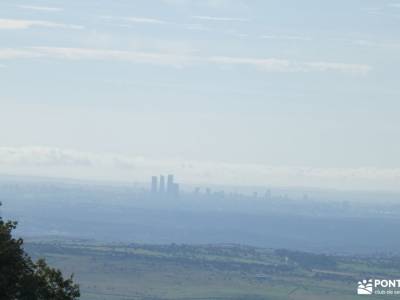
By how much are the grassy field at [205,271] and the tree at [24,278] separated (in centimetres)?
9776

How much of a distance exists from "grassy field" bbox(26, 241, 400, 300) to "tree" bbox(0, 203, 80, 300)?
97.8 meters

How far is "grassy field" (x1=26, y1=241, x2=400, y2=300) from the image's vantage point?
465 ft

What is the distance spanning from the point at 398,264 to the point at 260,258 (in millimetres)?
22405

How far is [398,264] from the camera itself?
607 ft

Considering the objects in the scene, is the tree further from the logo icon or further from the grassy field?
the logo icon

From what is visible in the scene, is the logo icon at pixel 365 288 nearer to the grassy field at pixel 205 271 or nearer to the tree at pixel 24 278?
the grassy field at pixel 205 271

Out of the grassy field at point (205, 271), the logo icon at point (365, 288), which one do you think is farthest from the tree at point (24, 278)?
the logo icon at point (365, 288)

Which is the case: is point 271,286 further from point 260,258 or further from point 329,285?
point 260,258

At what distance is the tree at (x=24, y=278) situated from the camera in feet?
105

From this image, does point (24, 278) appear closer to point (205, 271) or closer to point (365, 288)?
point (365, 288)

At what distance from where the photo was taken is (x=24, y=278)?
3269cm

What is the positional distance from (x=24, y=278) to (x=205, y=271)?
13229cm

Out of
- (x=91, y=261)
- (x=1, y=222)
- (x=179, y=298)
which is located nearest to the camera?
(x=1, y=222)

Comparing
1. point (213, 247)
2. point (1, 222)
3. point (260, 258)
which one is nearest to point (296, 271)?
point (260, 258)
